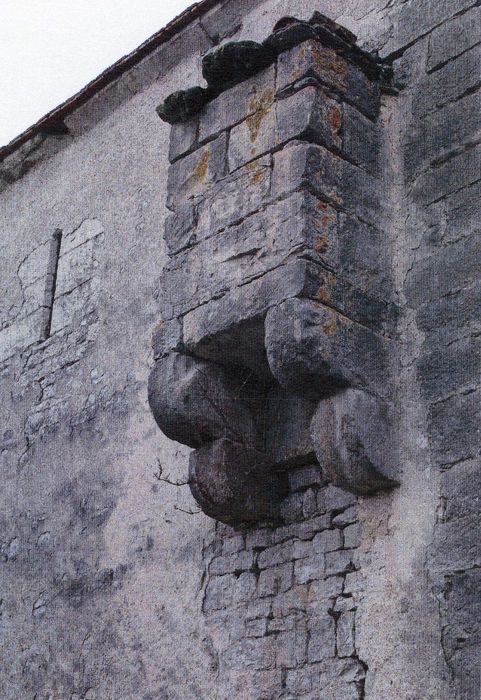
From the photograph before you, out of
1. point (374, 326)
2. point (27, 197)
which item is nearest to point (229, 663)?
point (374, 326)

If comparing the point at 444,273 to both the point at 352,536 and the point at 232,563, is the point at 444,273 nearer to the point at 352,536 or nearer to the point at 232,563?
the point at 352,536

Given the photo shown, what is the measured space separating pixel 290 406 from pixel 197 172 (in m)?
1.10

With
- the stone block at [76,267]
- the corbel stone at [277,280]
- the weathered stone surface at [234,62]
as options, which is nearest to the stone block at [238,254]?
the corbel stone at [277,280]

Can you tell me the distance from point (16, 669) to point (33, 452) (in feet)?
3.81

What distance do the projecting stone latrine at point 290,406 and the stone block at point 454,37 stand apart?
0.4 inches

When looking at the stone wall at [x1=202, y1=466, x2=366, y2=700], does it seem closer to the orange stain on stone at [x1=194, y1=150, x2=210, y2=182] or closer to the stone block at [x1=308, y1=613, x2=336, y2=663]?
the stone block at [x1=308, y1=613, x2=336, y2=663]

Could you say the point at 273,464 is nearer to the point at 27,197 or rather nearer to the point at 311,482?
the point at 311,482

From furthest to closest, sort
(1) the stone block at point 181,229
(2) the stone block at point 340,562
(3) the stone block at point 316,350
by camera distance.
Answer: (1) the stone block at point 181,229 → (2) the stone block at point 340,562 → (3) the stone block at point 316,350

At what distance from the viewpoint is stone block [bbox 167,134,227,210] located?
205 inches

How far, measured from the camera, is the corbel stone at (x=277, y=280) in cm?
459

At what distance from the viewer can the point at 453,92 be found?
16.4 feet

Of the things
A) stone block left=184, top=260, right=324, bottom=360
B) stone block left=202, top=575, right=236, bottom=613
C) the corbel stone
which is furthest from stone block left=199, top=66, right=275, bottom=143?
stone block left=202, top=575, right=236, bottom=613

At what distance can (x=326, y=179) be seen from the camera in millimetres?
4816

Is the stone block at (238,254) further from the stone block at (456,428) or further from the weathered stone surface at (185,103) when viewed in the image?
the stone block at (456,428)
